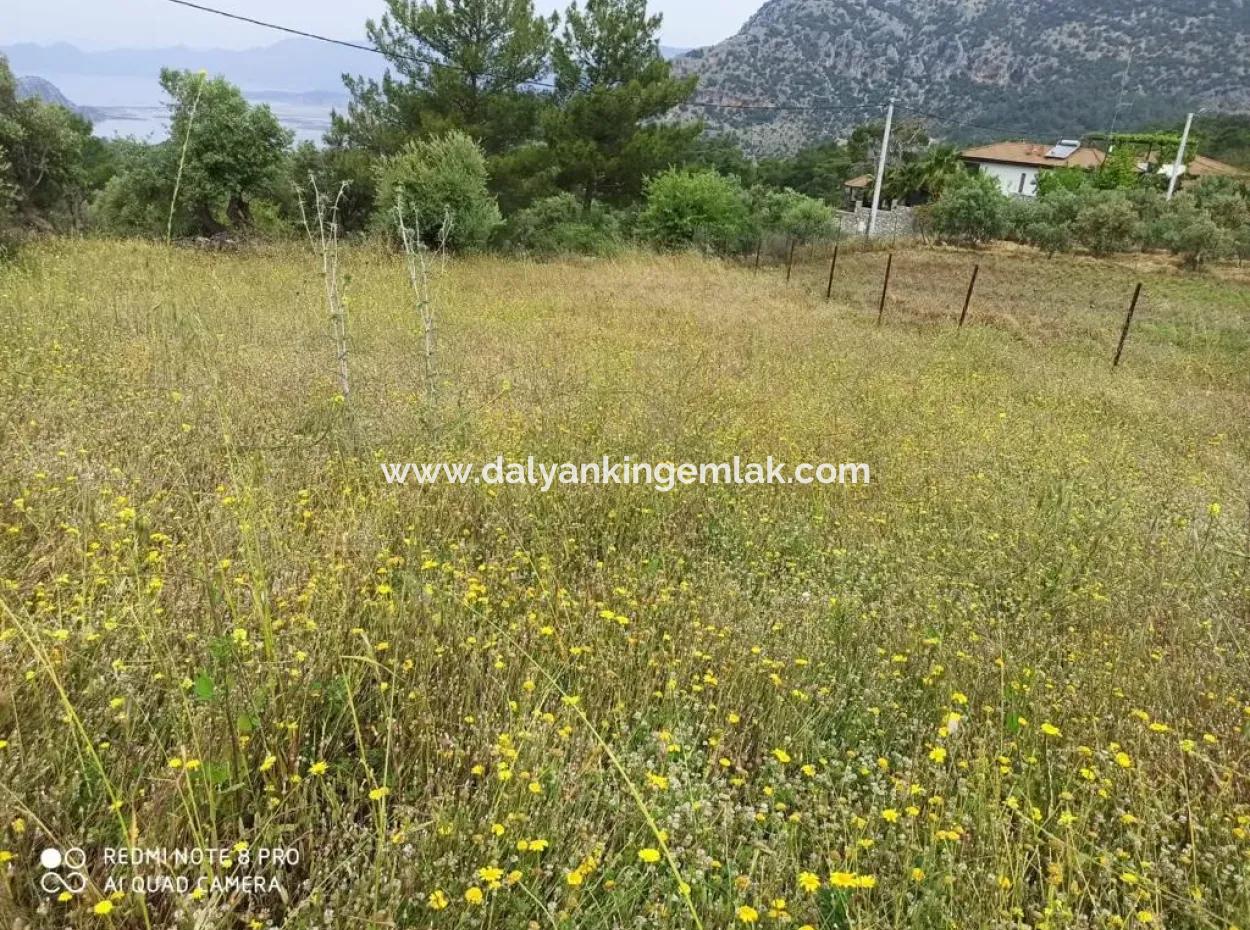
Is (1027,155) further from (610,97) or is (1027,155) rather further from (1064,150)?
(610,97)

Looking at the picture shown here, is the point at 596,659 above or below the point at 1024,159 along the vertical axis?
below

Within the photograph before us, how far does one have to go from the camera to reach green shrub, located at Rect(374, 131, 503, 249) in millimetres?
12357

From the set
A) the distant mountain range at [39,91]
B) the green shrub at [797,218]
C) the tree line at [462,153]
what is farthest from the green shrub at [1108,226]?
the distant mountain range at [39,91]

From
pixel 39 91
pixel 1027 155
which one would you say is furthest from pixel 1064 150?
pixel 39 91

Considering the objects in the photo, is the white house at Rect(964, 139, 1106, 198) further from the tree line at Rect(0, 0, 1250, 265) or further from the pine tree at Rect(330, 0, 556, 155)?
the pine tree at Rect(330, 0, 556, 155)

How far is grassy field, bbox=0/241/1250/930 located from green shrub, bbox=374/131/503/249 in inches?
311

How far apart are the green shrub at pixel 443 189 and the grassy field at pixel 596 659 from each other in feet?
25.9

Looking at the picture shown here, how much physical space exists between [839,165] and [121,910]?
50.7 meters

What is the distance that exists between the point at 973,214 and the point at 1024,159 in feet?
115

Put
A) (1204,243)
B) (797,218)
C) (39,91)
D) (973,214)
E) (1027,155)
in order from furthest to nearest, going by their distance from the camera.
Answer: (1027,155) < (973,214) < (797,218) < (1204,243) < (39,91)

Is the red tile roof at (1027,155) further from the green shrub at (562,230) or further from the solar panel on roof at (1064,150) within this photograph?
the green shrub at (562,230)

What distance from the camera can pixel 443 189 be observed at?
12578 mm

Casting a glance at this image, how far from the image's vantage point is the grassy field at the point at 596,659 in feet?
5.04

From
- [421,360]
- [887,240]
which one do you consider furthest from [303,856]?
[887,240]
